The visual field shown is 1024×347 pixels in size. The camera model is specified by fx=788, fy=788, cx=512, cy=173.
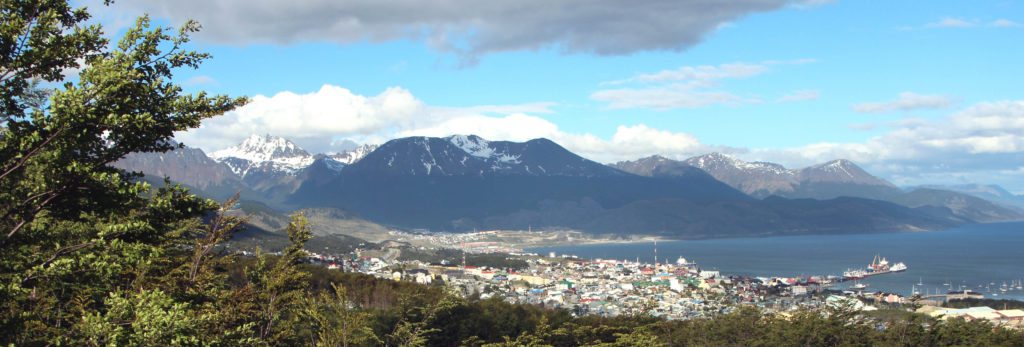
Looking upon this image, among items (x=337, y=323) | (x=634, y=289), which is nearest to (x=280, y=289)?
(x=337, y=323)

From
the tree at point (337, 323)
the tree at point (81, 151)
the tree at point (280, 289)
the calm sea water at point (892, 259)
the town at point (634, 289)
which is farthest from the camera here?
the calm sea water at point (892, 259)

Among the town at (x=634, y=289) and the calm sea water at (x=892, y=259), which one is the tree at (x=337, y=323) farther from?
the calm sea water at (x=892, y=259)

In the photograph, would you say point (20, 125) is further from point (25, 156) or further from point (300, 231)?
point (300, 231)

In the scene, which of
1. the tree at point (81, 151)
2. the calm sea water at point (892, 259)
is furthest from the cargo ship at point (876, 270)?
the tree at point (81, 151)

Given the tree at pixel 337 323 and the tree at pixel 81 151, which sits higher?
the tree at pixel 81 151

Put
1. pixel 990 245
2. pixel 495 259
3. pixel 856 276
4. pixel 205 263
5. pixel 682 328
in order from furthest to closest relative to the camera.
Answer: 1. pixel 990 245
2. pixel 495 259
3. pixel 856 276
4. pixel 682 328
5. pixel 205 263

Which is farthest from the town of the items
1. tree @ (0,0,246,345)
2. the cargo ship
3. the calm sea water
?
tree @ (0,0,246,345)

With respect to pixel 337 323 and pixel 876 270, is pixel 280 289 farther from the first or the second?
pixel 876 270

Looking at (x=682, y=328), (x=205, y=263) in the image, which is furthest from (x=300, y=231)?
(x=682, y=328)
